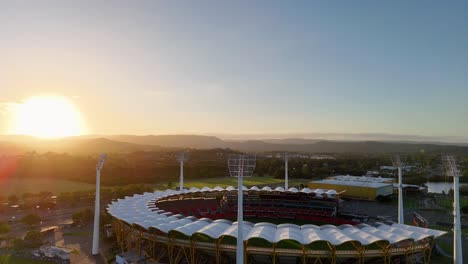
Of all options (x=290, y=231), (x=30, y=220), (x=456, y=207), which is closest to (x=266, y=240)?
(x=290, y=231)

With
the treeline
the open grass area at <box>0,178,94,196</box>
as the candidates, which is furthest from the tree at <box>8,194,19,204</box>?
the treeline

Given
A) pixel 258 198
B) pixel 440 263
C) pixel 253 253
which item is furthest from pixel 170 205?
pixel 440 263

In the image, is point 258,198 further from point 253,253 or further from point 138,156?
point 138,156

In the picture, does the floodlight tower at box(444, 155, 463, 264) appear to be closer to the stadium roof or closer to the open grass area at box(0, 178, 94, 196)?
the stadium roof

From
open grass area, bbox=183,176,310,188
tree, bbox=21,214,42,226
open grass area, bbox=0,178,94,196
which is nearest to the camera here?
tree, bbox=21,214,42,226

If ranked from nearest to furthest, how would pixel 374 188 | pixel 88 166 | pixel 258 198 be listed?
pixel 258 198 < pixel 374 188 < pixel 88 166

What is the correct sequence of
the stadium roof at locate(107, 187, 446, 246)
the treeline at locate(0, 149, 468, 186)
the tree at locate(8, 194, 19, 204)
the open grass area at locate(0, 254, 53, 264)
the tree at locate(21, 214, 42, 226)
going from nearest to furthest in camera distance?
1. the stadium roof at locate(107, 187, 446, 246)
2. the open grass area at locate(0, 254, 53, 264)
3. the tree at locate(21, 214, 42, 226)
4. the tree at locate(8, 194, 19, 204)
5. the treeline at locate(0, 149, 468, 186)
